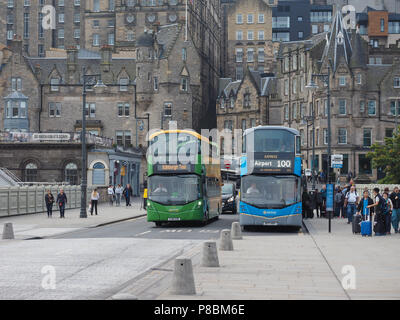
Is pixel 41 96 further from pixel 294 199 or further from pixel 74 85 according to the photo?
pixel 294 199

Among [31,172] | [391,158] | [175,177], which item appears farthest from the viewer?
[31,172]

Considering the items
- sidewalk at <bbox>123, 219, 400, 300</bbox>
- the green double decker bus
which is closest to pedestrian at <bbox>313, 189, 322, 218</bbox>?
the green double decker bus

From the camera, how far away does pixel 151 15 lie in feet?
337

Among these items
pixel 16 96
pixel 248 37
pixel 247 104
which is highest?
pixel 248 37

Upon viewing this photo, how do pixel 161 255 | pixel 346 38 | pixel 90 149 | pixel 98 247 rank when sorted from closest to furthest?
pixel 161 255
pixel 98 247
pixel 90 149
pixel 346 38

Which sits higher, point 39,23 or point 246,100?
point 39,23

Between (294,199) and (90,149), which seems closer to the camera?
(294,199)

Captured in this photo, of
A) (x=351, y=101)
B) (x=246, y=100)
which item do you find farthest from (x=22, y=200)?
(x=246, y=100)

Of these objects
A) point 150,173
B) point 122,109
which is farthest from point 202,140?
point 122,109

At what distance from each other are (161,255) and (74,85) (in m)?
73.2

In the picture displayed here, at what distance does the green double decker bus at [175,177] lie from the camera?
30969mm

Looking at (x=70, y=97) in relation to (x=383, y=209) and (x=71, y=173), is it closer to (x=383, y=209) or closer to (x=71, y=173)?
(x=71, y=173)

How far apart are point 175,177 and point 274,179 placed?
445 cm

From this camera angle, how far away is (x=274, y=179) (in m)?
28.9
